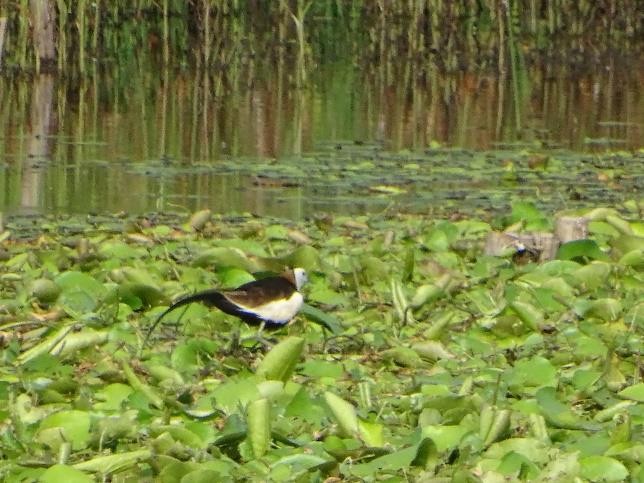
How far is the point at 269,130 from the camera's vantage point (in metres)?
10.3

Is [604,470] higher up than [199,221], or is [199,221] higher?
[199,221]

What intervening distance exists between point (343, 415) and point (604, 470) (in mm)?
555

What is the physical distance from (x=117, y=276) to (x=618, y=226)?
1.82m

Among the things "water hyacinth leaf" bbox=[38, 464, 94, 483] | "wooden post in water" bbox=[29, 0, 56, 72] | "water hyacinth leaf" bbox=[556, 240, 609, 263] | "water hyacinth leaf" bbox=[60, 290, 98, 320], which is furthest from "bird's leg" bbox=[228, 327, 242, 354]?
"wooden post in water" bbox=[29, 0, 56, 72]

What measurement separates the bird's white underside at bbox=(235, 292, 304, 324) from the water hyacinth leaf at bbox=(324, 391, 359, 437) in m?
0.85

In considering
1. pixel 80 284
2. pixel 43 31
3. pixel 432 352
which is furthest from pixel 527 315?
pixel 43 31

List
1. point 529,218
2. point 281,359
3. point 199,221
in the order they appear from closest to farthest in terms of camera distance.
Result: point 281,359
point 529,218
point 199,221

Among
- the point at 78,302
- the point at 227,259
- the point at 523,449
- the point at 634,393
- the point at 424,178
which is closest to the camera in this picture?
the point at 523,449

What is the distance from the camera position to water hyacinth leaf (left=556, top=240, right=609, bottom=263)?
203 inches

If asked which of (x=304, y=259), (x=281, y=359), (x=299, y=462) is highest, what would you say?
(x=304, y=259)

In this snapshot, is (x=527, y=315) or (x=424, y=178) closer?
(x=527, y=315)

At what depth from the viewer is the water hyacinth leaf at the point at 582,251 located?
515 centimetres

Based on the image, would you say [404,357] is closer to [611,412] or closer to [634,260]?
[611,412]

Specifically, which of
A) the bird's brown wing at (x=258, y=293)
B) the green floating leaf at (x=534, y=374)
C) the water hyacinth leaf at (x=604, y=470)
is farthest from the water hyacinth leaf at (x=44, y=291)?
the water hyacinth leaf at (x=604, y=470)
